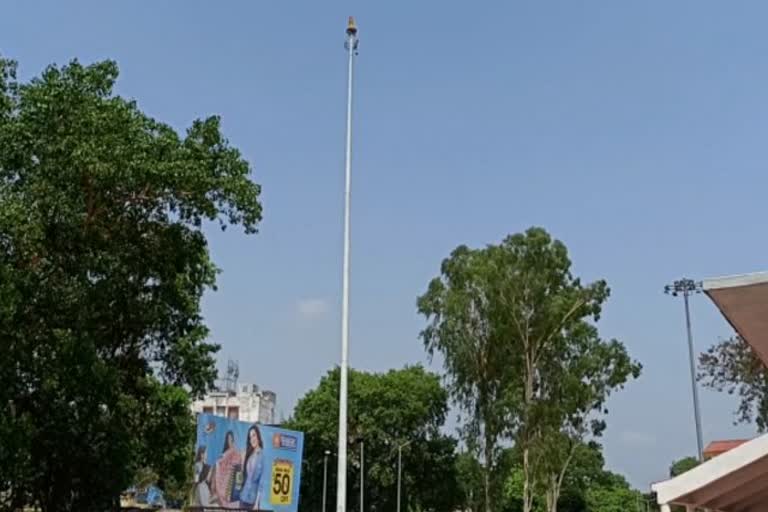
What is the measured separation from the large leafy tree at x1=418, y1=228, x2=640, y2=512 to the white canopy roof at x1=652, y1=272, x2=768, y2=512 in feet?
81.7

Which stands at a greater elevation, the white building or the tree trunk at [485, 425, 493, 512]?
the white building

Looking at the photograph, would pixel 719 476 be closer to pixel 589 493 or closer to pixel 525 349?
pixel 525 349

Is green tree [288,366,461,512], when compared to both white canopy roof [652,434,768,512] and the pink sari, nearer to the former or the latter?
the pink sari

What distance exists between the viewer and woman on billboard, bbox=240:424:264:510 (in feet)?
79.1

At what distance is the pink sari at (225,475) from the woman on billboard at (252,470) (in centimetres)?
50

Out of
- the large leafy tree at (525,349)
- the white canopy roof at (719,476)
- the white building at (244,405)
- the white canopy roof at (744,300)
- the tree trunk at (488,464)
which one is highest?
the white building at (244,405)

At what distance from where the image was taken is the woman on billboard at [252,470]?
24.1 metres

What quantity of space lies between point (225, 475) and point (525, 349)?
12.0 m

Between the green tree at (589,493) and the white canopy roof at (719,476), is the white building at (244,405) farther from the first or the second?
the white canopy roof at (719,476)

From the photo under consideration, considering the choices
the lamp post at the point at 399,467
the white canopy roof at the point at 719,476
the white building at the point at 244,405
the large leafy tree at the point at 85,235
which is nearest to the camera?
the white canopy roof at the point at 719,476

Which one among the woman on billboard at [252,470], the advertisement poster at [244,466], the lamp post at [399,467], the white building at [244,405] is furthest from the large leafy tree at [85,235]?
the white building at [244,405]

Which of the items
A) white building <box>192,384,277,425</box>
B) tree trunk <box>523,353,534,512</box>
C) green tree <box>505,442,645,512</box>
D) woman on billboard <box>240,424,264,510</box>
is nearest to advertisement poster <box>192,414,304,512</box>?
woman on billboard <box>240,424,264,510</box>

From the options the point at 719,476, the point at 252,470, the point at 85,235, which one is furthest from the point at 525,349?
the point at 719,476

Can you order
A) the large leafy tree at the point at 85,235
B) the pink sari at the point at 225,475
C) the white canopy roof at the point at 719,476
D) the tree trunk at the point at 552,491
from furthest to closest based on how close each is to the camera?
the tree trunk at the point at 552,491
the pink sari at the point at 225,475
the large leafy tree at the point at 85,235
the white canopy roof at the point at 719,476
